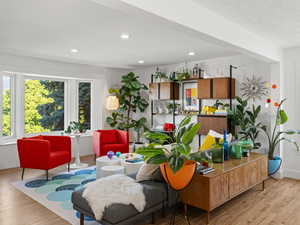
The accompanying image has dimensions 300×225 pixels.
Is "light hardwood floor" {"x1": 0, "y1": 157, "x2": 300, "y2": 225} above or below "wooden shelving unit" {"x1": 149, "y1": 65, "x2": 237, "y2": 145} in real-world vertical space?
below

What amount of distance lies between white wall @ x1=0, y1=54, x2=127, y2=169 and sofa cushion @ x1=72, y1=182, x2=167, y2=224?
3.47 metres

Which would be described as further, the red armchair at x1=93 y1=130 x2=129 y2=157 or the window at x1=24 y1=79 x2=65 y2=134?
the window at x1=24 y1=79 x2=65 y2=134

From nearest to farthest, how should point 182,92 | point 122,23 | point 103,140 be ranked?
point 122,23 < point 103,140 < point 182,92

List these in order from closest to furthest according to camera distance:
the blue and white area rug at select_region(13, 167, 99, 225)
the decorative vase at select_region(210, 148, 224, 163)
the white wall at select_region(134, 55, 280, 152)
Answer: the blue and white area rug at select_region(13, 167, 99, 225), the decorative vase at select_region(210, 148, 224, 163), the white wall at select_region(134, 55, 280, 152)

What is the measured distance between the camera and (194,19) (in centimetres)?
259

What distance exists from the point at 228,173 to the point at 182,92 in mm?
3431

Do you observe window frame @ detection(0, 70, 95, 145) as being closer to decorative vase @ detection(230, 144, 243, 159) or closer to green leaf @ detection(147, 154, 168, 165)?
green leaf @ detection(147, 154, 168, 165)

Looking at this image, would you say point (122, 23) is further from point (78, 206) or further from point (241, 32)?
point (78, 206)

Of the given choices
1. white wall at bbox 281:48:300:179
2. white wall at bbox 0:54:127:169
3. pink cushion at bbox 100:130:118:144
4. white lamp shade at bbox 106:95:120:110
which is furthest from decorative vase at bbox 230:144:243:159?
white wall at bbox 0:54:127:169

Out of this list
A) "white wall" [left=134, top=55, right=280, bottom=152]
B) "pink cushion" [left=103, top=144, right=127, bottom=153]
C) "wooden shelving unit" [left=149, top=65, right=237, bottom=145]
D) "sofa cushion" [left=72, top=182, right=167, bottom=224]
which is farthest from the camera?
"pink cushion" [left=103, top=144, right=127, bottom=153]

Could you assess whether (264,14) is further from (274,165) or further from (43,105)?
(43,105)

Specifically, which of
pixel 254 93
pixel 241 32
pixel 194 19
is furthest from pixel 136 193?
pixel 254 93

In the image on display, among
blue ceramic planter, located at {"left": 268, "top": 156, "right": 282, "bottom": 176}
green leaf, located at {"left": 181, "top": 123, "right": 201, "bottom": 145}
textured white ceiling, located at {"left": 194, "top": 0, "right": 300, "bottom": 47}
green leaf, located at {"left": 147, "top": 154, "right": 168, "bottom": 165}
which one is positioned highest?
textured white ceiling, located at {"left": 194, "top": 0, "right": 300, "bottom": 47}

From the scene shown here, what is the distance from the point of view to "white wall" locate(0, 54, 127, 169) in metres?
5.27
